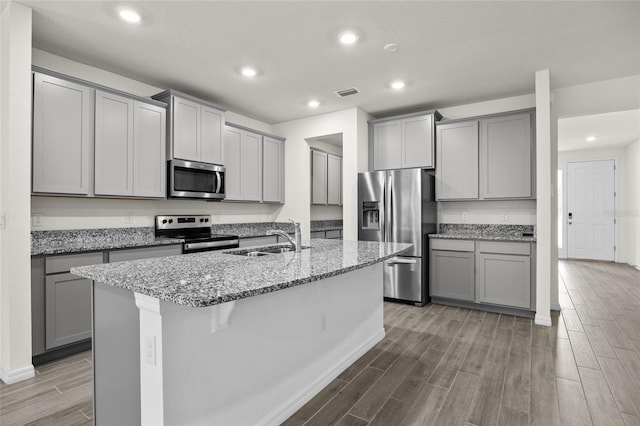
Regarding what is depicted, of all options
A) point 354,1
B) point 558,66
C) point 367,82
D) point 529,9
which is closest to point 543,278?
point 558,66

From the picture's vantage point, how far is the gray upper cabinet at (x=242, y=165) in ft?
14.7

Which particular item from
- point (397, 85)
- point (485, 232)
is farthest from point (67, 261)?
point (485, 232)

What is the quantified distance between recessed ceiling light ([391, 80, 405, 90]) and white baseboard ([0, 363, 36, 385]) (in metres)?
4.07

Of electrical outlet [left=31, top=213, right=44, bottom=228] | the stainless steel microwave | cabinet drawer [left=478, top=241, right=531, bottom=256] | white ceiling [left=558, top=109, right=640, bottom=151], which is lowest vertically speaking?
cabinet drawer [left=478, top=241, right=531, bottom=256]

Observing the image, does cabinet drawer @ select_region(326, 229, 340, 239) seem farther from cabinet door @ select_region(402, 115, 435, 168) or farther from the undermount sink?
the undermount sink

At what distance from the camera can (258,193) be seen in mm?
4930

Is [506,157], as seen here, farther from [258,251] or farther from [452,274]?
[258,251]

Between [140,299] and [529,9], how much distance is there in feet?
9.98

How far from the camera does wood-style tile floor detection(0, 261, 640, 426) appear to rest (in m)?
1.91

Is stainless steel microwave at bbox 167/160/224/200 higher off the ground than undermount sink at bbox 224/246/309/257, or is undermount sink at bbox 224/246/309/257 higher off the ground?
stainless steel microwave at bbox 167/160/224/200

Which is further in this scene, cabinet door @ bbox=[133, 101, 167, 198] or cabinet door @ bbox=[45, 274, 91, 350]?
cabinet door @ bbox=[133, 101, 167, 198]

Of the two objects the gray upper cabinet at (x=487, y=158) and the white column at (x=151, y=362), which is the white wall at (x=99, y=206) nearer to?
the white column at (x=151, y=362)

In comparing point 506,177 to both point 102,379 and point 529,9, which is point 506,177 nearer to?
point 529,9

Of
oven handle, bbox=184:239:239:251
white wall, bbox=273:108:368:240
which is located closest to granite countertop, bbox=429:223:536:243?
white wall, bbox=273:108:368:240
